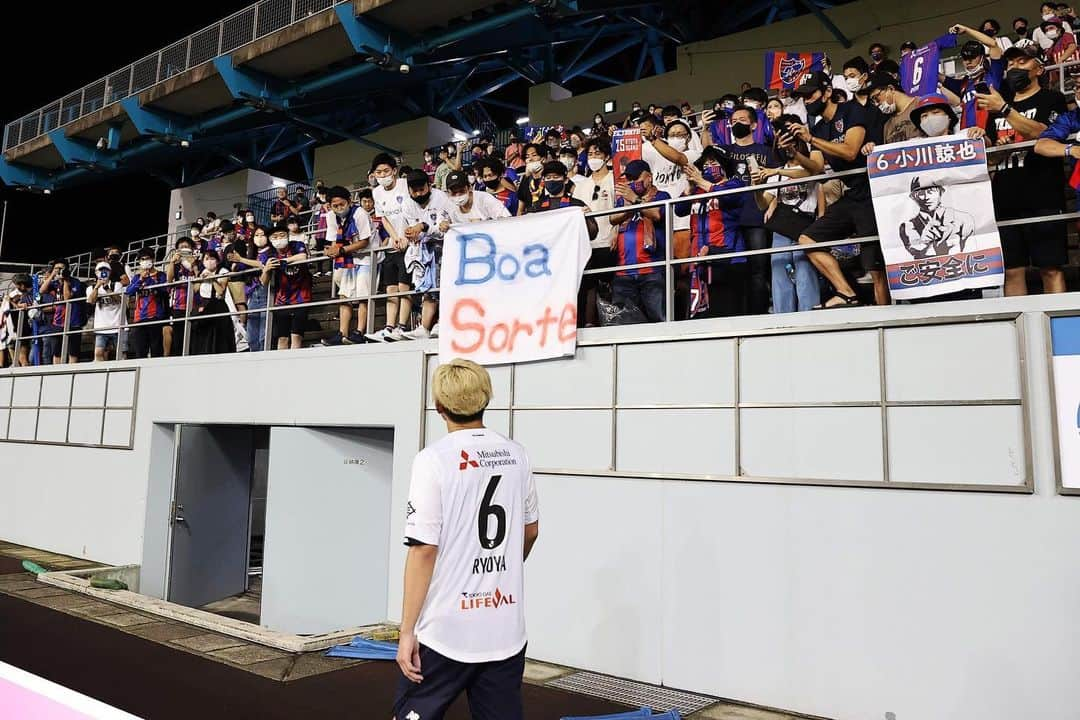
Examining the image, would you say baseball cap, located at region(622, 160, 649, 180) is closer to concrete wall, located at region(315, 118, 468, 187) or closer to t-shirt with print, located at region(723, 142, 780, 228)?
t-shirt with print, located at region(723, 142, 780, 228)

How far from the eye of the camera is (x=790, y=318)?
18.0ft

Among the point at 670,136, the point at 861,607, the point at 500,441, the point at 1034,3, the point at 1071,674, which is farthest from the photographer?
the point at 1034,3

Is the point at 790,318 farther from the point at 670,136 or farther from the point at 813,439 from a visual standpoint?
the point at 670,136

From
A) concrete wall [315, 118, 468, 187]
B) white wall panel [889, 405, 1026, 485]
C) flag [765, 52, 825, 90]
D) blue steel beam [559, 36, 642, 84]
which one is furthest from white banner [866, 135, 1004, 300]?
concrete wall [315, 118, 468, 187]

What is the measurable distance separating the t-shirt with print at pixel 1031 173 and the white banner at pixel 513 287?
2829 mm

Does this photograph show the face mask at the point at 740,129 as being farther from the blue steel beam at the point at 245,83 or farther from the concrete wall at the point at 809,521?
the blue steel beam at the point at 245,83

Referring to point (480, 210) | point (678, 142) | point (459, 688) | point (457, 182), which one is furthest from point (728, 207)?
point (459, 688)

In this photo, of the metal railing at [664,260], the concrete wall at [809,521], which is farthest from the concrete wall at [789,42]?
the concrete wall at [809,521]

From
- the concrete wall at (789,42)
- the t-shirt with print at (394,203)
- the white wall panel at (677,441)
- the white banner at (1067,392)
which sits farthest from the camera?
the concrete wall at (789,42)

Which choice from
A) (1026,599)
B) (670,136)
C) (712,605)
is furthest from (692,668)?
(670,136)

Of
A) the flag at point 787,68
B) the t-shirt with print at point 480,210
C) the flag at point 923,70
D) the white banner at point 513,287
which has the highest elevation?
the flag at point 787,68

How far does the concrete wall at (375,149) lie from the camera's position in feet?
68.0

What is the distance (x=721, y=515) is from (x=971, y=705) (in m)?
1.79

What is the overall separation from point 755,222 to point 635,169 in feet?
3.73
